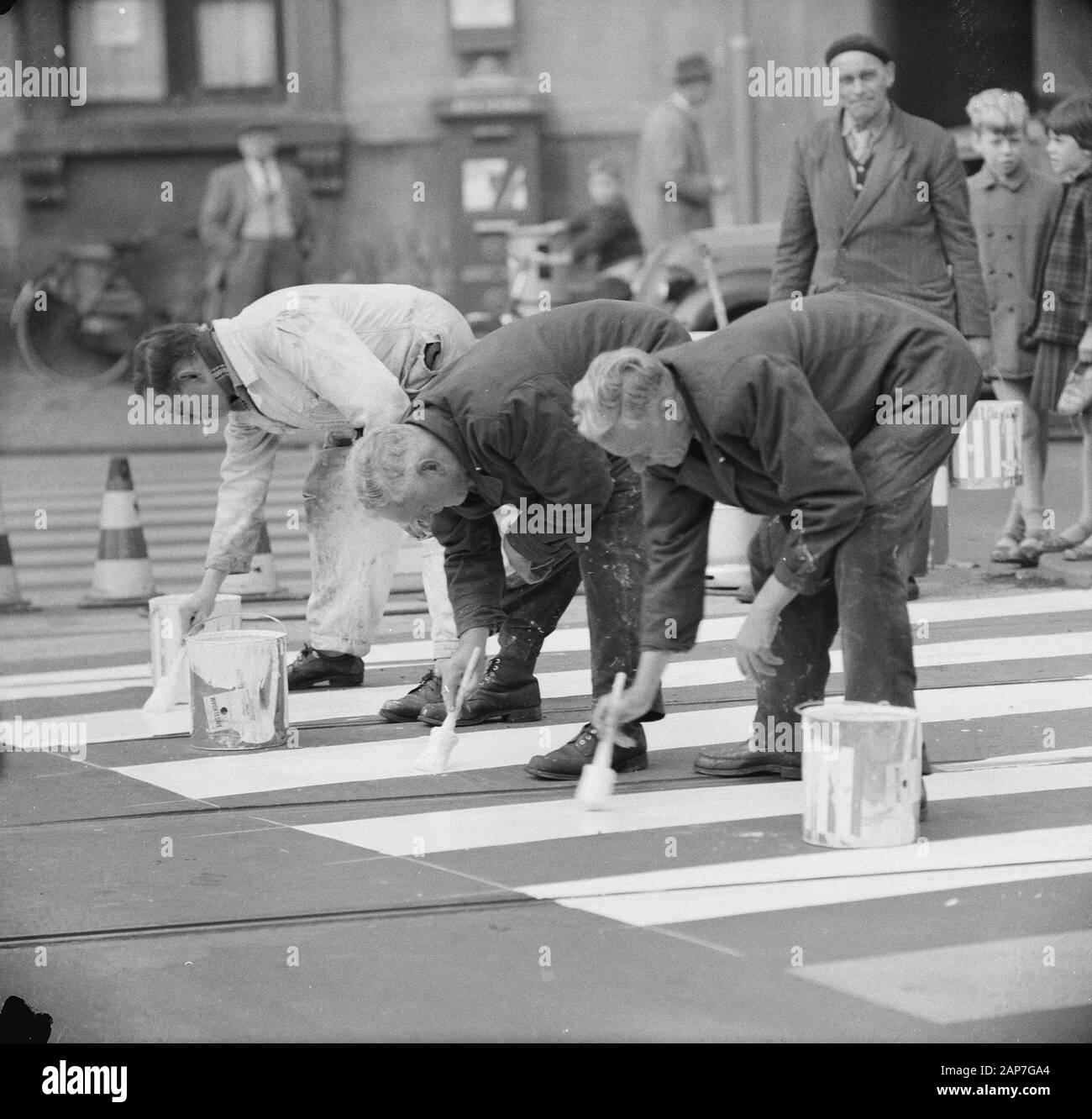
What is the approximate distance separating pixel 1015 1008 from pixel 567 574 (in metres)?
3.00

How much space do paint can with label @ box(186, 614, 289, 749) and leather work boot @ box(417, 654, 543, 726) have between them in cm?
53

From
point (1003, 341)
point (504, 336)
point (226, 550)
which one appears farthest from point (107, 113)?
point (504, 336)

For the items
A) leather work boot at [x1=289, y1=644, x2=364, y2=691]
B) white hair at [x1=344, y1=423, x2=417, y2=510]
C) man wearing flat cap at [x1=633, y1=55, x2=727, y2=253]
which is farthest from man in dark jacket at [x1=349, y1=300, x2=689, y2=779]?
man wearing flat cap at [x1=633, y1=55, x2=727, y2=253]

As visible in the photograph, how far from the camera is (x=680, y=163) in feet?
51.9

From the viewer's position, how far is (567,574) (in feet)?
21.9

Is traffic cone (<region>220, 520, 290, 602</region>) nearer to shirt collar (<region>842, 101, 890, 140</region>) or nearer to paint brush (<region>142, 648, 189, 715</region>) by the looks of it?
paint brush (<region>142, 648, 189, 715</region>)

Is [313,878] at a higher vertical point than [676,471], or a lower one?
lower

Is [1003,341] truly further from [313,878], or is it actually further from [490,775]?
[313,878]

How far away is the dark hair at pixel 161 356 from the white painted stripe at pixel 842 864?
235cm

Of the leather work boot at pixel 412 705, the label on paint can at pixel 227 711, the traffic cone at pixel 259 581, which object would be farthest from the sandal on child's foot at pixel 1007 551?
the label on paint can at pixel 227 711

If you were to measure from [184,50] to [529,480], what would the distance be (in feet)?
53.5

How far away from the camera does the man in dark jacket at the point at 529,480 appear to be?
5.33 metres

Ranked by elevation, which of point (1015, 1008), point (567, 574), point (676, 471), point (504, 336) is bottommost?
point (1015, 1008)

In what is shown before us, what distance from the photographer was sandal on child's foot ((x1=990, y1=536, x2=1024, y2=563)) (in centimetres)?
952
